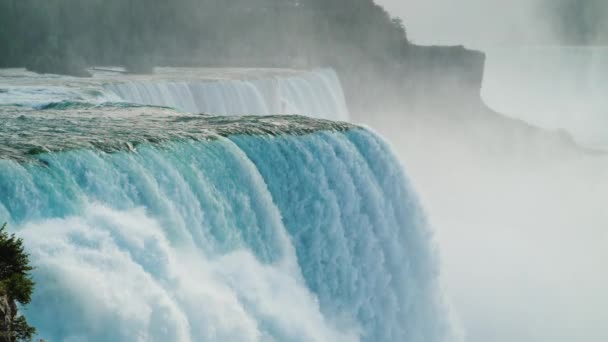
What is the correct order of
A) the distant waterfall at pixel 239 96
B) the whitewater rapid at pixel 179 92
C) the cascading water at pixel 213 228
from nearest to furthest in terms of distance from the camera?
1. the cascading water at pixel 213 228
2. the whitewater rapid at pixel 179 92
3. the distant waterfall at pixel 239 96

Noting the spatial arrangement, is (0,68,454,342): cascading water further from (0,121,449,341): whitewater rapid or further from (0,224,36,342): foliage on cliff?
(0,224,36,342): foliage on cliff

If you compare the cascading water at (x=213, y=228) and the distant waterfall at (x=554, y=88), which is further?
the distant waterfall at (x=554, y=88)

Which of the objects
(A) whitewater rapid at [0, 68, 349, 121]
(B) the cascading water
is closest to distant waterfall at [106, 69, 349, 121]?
(A) whitewater rapid at [0, 68, 349, 121]

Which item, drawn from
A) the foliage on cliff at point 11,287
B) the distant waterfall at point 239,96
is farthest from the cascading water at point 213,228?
the distant waterfall at point 239,96

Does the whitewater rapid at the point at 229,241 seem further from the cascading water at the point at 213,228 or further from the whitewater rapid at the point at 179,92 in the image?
the whitewater rapid at the point at 179,92

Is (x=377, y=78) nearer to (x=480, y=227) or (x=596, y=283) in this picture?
(x=480, y=227)

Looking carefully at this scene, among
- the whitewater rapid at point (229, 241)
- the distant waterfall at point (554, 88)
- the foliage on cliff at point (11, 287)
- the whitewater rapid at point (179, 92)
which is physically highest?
the distant waterfall at point (554, 88)

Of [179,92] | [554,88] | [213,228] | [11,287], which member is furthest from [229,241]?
[554,88]

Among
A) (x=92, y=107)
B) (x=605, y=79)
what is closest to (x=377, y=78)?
(x=92, y=107)

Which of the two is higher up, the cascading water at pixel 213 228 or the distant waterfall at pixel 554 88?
the distant waterfall at pixel 554 88

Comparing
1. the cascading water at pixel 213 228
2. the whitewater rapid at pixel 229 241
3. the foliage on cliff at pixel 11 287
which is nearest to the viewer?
the foliage on cliff at pixel 11 287
